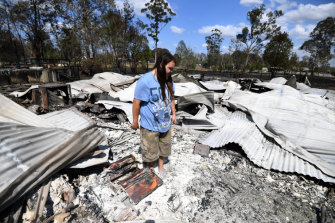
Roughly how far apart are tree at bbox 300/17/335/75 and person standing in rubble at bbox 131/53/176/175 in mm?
28966

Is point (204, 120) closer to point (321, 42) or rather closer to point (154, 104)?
point (154, 104)

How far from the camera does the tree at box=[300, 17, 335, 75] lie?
21594 mm

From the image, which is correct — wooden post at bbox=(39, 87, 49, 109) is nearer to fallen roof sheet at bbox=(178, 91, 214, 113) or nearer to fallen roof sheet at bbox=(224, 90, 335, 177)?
fallen roof sheet at bbox=(178, 91, 214, 113)

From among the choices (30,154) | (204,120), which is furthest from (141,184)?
(204,120)

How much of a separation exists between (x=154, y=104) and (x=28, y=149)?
124 centimetres

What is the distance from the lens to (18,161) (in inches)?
53.4

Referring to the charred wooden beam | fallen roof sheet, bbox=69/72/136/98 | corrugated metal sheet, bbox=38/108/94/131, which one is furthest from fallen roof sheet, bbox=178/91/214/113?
fallen roof sheet, bbox=69/72/136/98

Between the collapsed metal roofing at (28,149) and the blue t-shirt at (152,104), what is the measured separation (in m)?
0.80

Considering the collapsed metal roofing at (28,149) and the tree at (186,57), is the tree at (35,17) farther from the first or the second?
the tree at (186,57)

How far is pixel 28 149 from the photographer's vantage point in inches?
57.4

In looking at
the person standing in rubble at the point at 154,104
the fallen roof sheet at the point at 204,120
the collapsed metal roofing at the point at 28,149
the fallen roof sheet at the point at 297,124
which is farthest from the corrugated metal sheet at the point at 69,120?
the fallen roof sheet at the point at 297,124

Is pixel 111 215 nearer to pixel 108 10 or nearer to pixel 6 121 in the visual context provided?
pixel 6 121

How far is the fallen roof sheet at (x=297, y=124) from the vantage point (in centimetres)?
247

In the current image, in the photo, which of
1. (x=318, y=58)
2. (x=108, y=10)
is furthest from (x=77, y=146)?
(x=318, y=58)
